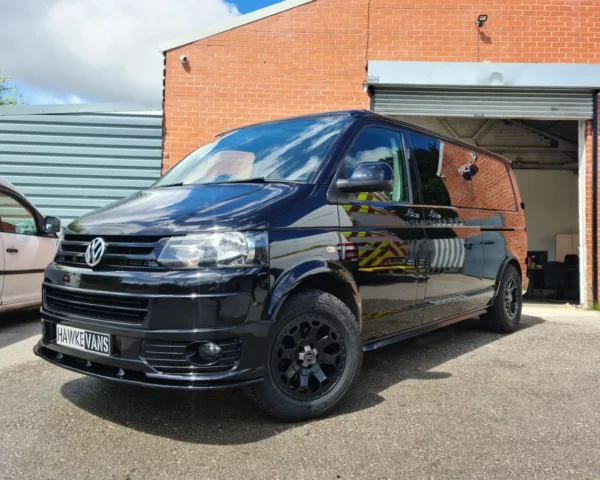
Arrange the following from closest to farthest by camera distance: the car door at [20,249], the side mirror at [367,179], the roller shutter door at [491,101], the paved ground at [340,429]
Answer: the paved ground at [340,429]
the side mirror at [367,179]
the car door at [20,249]
the roller shutter door at [491,101]

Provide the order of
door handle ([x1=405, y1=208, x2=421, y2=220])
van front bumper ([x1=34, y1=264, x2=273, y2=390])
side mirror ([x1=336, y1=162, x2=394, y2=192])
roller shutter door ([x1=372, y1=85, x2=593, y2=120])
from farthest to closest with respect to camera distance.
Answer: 1. roller shutter door ([x1=372, y1=85, x2=593, y2=120])
2. door handle ([x1=405, y1=208, x2=421, y2=220])
3. side mirror ([x1=336, y1=162, x2=394, y2=192])
4. van front bumper ([x1=34, y1=264, x2=273, y2=390])

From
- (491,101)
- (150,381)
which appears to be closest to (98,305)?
(150,381)

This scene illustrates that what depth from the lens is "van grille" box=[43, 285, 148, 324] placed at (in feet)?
8.07

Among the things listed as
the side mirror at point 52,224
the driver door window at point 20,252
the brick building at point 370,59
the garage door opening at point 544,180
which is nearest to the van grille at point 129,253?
the driver door window at point 20,252

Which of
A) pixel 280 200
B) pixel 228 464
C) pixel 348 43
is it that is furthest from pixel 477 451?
pixel 348 43

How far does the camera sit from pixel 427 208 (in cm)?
382

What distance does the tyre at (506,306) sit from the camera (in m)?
5.31

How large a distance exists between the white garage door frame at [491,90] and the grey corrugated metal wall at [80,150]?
12.6 feet

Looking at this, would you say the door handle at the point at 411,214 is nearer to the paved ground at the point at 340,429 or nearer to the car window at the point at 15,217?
the paved ground at the point at 340,429

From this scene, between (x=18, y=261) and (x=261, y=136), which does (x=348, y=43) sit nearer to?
(x=261, y=136)

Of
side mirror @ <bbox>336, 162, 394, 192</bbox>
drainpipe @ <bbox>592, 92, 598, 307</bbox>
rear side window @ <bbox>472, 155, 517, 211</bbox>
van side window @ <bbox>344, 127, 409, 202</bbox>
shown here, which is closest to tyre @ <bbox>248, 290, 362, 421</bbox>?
side mirror @ <bbox>336, 162, 394, 192</bbox>

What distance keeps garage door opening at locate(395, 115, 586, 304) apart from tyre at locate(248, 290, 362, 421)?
9.28 m

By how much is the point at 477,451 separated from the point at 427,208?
190 centimetres

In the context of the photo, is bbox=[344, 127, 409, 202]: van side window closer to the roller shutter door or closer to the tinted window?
the tinted window
